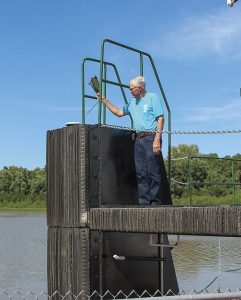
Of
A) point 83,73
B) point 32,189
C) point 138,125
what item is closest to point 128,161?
point 138,125

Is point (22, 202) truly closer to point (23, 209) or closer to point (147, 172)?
point (23, 209)

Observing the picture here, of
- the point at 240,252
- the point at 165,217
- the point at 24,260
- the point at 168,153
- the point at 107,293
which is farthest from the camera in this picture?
the point at 240,252

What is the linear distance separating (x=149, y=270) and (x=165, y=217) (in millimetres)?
1884

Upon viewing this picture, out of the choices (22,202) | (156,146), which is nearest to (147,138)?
(156,146)

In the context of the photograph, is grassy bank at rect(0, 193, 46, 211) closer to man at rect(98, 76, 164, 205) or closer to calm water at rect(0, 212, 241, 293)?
calm water at rect(0, 212, 241, 293)

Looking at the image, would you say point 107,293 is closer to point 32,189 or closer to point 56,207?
point 56,207

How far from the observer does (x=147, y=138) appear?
746 cm

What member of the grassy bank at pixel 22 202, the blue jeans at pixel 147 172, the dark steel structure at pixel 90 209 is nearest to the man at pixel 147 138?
the blue jeans at pixel 147 172

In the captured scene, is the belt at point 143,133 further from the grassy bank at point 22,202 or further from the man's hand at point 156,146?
the grassy bank at point 22,202

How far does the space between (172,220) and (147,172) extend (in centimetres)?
137

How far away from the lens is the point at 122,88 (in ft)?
28.8

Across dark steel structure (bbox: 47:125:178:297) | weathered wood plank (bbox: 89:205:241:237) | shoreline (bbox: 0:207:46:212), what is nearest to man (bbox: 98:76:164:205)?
dark steel structure (bbox: 47:125:178:297)

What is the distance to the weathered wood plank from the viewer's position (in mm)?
5762

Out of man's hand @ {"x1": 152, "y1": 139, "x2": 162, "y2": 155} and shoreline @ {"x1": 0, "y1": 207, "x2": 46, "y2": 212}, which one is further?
shoreline @ {"x1": 0, "y1": 207, "x2": 46, "y2": 212}
